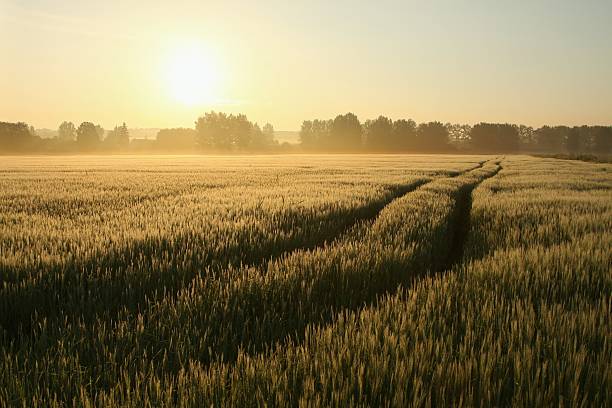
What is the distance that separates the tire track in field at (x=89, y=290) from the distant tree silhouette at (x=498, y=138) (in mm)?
149828

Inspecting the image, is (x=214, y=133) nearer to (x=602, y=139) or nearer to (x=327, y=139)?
(x=327, y=139)

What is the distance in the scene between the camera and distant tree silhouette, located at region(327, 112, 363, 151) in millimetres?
130000

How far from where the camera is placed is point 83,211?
817 centimetres

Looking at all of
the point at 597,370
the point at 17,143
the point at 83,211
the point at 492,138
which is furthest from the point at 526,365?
the point at 492,138

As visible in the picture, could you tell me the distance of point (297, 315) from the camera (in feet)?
10.2

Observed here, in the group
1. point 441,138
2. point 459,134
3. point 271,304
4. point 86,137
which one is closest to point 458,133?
point 459,134

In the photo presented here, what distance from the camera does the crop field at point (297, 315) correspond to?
1.82 m

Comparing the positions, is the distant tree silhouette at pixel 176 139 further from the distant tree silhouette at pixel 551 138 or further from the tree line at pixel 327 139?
the distant tree silhouette at pixel 551 138

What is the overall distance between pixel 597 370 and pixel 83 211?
340 inches

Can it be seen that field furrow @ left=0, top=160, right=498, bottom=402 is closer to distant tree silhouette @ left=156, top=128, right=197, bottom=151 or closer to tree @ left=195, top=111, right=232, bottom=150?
tree @ left=195, top=111, right=232, bottom=150

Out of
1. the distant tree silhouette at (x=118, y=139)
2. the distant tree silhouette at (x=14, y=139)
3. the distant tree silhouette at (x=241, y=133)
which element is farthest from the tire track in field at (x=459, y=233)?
the distant tree silhouette at (x=118, y=139)

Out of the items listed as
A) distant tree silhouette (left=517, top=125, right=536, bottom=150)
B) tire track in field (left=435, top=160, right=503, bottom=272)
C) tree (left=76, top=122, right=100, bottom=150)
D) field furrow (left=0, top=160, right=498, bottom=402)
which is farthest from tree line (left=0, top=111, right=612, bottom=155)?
field furrow (left=0, top=160, right=498, bottom=402)

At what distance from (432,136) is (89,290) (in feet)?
449

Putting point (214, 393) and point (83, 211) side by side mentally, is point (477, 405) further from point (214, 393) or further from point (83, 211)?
point (83, 211)
